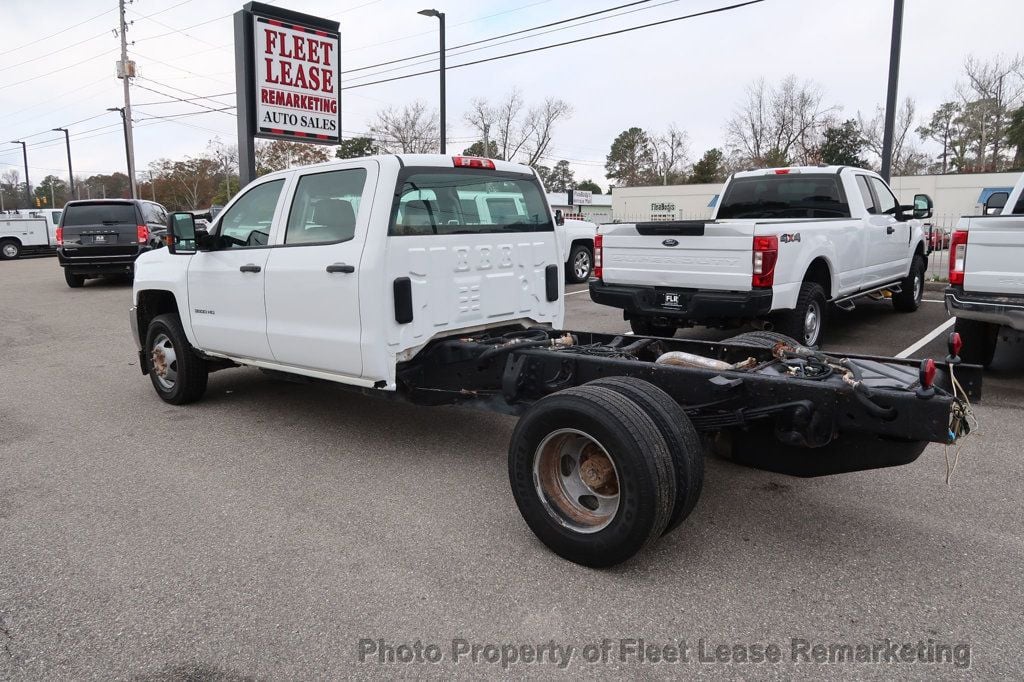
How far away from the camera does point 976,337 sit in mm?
6891

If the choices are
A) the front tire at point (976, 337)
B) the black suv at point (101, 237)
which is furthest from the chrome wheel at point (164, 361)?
the black suv at point (101, 237)

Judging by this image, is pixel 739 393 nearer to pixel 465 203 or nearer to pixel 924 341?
pixel 465 203

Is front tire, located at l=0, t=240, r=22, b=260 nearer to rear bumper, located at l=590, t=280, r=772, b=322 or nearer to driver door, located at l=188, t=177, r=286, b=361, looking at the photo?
driver door, located at l=188, t=177, r=286, b=361

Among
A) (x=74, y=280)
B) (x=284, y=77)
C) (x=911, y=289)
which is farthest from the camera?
(x=74, y=280)

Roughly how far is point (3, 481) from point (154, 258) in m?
2.43

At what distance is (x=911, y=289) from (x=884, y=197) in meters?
1.61

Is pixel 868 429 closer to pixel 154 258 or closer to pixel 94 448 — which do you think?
pixel 94 448

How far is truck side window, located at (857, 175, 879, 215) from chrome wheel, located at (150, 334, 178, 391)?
7.91 metres

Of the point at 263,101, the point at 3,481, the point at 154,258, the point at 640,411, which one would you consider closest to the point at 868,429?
the point at 640,411

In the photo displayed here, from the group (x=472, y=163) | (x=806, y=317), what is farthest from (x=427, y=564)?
(x=806, y=317)

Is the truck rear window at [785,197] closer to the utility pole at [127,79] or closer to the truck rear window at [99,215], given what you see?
the truck rear window at [99,215]

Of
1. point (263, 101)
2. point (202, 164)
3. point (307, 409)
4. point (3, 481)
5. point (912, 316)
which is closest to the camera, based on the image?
point (3, 481)

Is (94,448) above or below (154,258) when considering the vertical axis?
below

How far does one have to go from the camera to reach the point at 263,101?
37.6 feet
